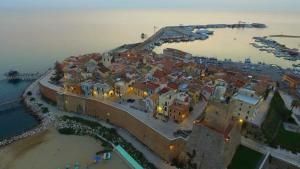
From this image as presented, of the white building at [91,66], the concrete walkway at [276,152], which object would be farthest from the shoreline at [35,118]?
the concrete walkway at [276,152]

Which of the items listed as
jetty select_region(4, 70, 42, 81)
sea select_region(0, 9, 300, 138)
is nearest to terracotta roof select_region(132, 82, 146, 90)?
sea select_region(0, 9, 300, 138)

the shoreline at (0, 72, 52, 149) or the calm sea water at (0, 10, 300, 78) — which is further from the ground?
the calm sea water at (0, 10, 300, 78)

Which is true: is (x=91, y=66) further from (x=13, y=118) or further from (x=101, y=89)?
(x=13, y=118)

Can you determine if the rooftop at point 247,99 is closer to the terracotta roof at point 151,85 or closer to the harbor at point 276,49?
the terracotta roof at point 151,85

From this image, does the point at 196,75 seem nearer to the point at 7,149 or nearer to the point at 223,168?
the point at 223,168

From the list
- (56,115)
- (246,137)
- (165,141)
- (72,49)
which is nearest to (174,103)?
(165,141)

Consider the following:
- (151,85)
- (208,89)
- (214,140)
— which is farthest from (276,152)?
(151,85)

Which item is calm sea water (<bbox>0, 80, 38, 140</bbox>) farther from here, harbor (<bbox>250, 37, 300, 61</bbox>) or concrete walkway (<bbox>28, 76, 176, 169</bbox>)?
harbor (<bbox>250, 37, 300, 61</bbox>)
